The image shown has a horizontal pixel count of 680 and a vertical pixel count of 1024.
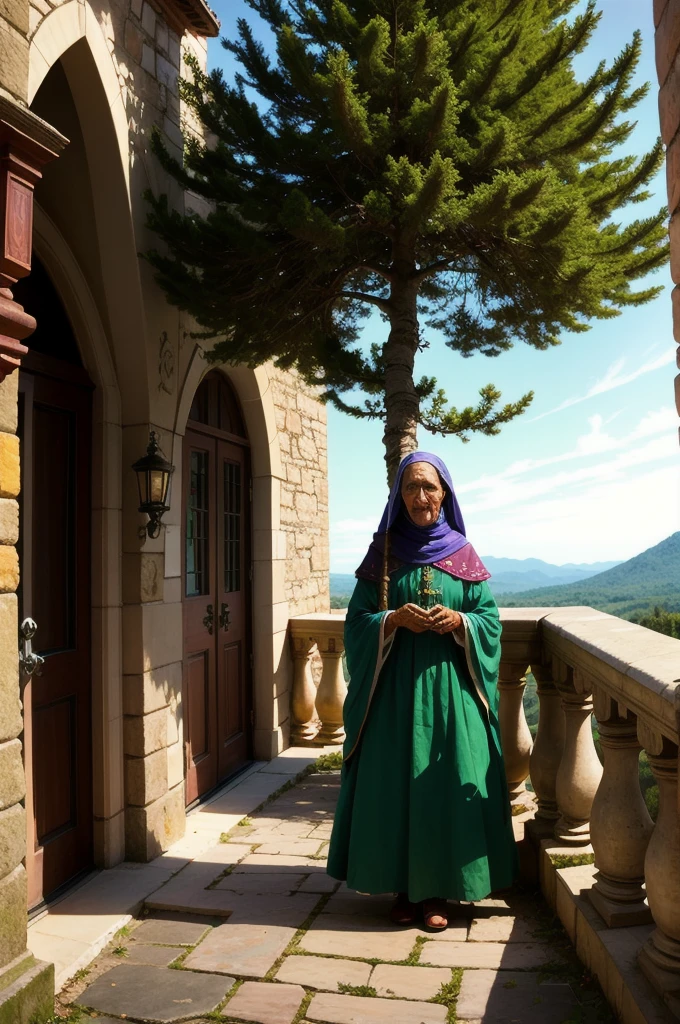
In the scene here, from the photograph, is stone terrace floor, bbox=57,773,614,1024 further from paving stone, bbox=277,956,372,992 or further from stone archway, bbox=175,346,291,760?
stone archway, bbox=175,346,291,760

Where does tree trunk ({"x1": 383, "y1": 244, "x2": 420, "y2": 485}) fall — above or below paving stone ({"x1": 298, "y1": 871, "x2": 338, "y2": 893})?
above

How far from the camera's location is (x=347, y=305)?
17.7 feet

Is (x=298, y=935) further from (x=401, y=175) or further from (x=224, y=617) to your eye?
(x=401, y=175)

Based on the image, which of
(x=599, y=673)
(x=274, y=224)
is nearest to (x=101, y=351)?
(x=274, y=224)

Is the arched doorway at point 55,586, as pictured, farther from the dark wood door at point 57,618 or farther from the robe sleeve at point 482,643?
the robe sleeve at point 482,643

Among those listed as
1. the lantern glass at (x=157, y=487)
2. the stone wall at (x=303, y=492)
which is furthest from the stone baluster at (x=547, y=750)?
the stone wall at (x=303, y=492)

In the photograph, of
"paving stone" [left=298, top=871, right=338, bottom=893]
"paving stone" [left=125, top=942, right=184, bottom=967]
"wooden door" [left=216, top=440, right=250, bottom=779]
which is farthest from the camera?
"wooden door" [left=216, top=440, right=250, bottom=779]

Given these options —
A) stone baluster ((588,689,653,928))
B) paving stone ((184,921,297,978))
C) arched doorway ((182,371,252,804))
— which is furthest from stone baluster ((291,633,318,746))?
stone baluster ((588,689,653,928))

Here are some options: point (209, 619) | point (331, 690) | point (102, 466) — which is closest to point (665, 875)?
point (102, 466)

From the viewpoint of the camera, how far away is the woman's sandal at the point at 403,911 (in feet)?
9.69

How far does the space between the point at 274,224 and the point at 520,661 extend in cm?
241

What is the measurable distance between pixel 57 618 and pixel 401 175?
2580 mm

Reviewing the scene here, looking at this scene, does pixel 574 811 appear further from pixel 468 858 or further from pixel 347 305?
pixel 347 305

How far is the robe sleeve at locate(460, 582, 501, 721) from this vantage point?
10.0 feet
